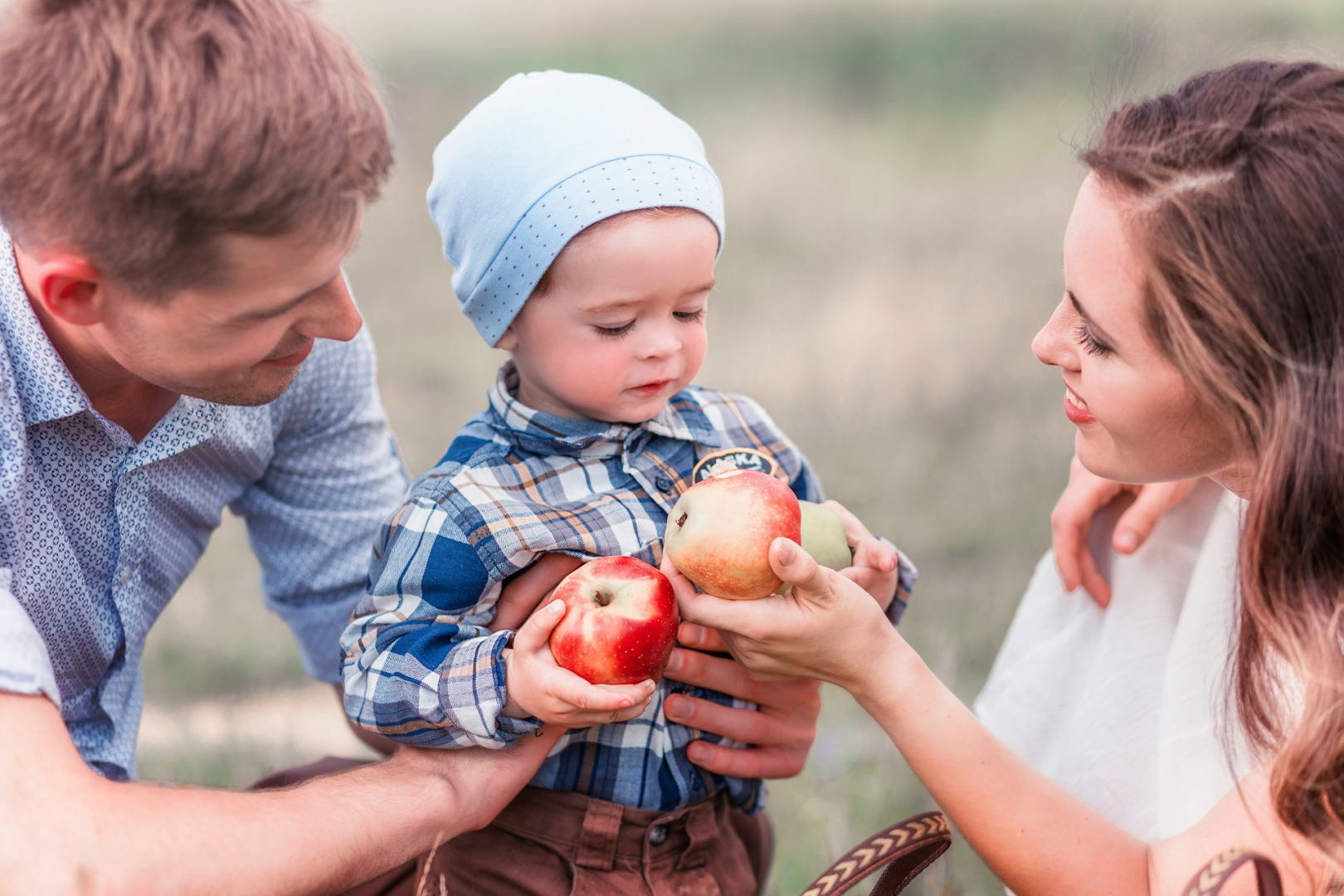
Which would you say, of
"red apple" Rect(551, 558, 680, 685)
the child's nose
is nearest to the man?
"red apple" Rect(551, 558, 680, 685)

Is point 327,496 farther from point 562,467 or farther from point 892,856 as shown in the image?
point 892,856

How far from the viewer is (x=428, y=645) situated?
5.94 ft

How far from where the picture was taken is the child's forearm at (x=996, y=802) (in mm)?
1840

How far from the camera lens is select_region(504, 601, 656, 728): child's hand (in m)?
1.69

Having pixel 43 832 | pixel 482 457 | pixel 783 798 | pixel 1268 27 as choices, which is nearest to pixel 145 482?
pixel 482 457

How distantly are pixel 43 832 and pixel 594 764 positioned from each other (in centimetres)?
83

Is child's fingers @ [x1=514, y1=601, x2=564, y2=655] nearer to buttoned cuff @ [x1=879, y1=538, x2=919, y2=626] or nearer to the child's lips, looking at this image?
the child's lips

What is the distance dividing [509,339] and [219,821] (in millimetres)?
910

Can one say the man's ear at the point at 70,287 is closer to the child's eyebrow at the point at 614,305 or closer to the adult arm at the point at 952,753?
the child's eyebrow at the point at 614,305

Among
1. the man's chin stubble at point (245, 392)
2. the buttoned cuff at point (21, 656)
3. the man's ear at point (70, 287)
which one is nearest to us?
the buttoned cuff at point (21, 656)

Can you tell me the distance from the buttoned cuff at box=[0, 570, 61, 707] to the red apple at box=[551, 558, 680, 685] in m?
0.69

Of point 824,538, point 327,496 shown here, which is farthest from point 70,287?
point 824,538

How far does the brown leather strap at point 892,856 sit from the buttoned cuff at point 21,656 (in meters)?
1.06

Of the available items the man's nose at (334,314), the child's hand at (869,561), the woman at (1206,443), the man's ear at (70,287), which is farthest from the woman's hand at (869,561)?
the man's ear at (70,287)
